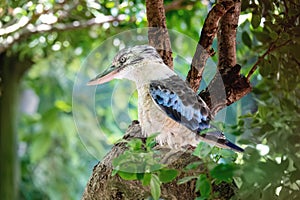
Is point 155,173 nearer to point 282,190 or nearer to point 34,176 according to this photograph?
point 282,190

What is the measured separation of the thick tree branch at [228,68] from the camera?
0.65m

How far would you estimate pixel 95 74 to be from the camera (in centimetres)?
62

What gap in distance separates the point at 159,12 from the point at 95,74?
113mm

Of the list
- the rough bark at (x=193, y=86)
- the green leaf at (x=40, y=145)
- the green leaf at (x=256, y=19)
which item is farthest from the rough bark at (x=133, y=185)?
the green leaf at (x=40, y=145)

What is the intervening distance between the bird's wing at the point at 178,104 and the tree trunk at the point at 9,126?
1247mm

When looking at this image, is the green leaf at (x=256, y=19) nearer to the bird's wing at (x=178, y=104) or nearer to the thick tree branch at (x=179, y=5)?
the bird's wing at (x=178, y=104)

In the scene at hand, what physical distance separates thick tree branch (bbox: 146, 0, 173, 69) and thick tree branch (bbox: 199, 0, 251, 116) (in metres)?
0.06

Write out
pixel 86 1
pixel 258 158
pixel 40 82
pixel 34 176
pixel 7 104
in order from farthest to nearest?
pixel 34 176 → pixel 40 82 → pixel 7 104 → pixel 86 1 → pixel 258 158

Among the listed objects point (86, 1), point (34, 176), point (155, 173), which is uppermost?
point (155, 173)

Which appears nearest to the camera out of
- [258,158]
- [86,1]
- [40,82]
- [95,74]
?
[258,158]

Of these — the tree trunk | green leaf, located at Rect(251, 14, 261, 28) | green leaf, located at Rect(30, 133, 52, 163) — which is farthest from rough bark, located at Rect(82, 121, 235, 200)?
green leaf, located at Rect(30, 133, 52, 163)

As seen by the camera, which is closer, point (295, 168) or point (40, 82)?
point (295, 168)

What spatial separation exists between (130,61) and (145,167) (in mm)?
104

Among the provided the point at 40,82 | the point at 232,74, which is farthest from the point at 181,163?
the point at 40,82
